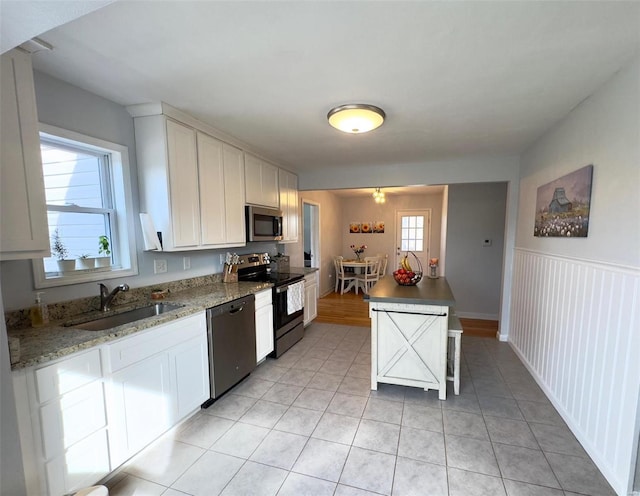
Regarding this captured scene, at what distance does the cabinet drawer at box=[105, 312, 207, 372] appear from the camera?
155 cm

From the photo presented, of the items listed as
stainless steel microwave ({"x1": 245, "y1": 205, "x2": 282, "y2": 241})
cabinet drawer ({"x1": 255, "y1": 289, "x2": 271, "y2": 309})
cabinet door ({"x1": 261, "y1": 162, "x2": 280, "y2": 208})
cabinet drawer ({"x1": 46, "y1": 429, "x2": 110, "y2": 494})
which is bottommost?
cabinet drawer ({"x1": 46, "y1": 429, "x2": 110, "y2": 494})

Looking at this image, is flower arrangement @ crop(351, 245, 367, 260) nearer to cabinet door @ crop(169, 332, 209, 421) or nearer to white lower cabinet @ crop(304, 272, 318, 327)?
white lower cabinet @ crop(304, 272, 318, 327)

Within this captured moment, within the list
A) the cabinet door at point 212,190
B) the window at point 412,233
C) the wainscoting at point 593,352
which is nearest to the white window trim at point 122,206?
the cabinet door at point 212,190

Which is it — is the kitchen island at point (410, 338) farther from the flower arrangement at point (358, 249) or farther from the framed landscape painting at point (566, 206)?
the flower arrangement at point (358, 249)

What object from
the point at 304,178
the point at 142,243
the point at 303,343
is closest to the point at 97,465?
the point at 142,243

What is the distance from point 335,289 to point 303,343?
3.35 metres

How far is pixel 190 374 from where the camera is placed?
80.1 inches

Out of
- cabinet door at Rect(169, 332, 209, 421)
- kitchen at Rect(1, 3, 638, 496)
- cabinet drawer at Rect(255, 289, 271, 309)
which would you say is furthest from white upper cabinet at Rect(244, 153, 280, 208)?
cabinet door at Rect(169, 332, 209, 421)

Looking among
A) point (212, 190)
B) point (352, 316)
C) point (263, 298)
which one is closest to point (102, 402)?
point (263, 298)

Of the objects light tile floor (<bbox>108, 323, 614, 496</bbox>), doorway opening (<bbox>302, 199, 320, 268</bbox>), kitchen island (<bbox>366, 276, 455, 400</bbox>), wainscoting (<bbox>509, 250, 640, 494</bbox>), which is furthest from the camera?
doorway opening (<bbox>302, 199, 320, 268</bbox>)

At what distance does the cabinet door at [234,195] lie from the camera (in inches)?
112

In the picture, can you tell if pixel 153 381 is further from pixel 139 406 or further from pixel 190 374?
pixel 190 374

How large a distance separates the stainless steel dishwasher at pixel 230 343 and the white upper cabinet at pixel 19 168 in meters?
1.13

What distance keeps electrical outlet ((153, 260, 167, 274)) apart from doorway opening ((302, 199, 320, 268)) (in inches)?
138
